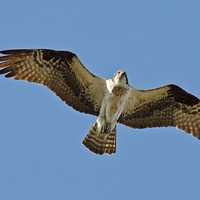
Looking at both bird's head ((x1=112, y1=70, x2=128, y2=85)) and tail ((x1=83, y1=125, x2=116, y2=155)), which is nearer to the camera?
bird's head ((x1=112, y1=70, x2=128, y2=85))

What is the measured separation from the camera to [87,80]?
2797 centimetres

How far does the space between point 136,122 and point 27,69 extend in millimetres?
2675

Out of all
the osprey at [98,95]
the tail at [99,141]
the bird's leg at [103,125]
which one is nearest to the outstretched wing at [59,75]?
the osprey at [98,95]

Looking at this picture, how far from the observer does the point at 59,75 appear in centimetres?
2811

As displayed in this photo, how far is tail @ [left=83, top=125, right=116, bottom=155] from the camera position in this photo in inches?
1107

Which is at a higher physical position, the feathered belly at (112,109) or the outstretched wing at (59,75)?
the outstretched wing at (59,75)

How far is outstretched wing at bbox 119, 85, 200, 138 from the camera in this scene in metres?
28.2

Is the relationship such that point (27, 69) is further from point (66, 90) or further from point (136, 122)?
point (136, 122)

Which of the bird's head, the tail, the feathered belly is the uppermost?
the bird's head

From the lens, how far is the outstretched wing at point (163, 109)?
1110 inches

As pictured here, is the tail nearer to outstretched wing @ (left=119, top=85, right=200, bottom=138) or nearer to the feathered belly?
the feathered belly

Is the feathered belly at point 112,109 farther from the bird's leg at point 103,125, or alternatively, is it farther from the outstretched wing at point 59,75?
the outstretched wing at point 59,75

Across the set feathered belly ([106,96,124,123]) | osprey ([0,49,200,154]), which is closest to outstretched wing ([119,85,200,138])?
osprey ([0,49,200,154])

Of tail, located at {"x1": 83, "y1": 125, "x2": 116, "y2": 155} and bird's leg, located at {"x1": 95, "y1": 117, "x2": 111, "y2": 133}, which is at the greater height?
bird's leg, located at {"x1": 95, "y1": 117, "x2": 111, "y2": 133}
